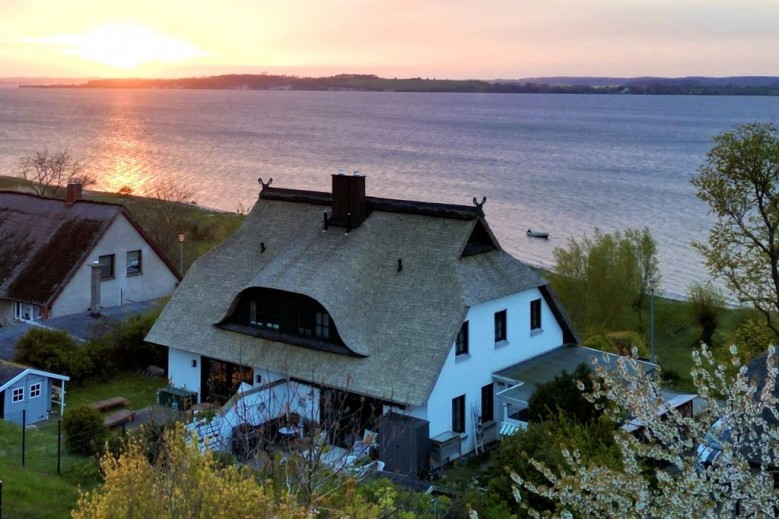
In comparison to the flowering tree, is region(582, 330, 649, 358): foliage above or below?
below

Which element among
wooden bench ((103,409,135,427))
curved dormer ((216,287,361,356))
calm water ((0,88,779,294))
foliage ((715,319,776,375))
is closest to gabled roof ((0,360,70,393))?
wooden bench ((103,409,135,427))

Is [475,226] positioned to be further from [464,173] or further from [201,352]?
[464,173]

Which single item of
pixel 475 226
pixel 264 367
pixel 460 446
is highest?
pixel 475 226

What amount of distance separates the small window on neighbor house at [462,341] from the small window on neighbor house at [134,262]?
1883 centimetres

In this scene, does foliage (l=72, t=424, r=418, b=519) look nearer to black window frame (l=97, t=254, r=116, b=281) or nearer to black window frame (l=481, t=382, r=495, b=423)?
black window frame (l=481, t=382, r=495, b=423)

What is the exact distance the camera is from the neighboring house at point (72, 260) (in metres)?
35.7

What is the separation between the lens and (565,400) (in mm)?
22641

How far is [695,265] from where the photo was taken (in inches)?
2542

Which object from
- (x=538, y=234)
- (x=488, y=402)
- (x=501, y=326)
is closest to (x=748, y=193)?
(x=501, y=326)

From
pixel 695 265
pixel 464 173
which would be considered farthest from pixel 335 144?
pixel 695 265

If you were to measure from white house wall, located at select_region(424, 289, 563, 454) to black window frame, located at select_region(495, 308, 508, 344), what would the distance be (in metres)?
0.11

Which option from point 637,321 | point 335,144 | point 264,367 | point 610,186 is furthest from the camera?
point 335,144

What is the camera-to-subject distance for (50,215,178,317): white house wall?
36.0 m

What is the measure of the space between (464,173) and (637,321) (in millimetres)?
81010
